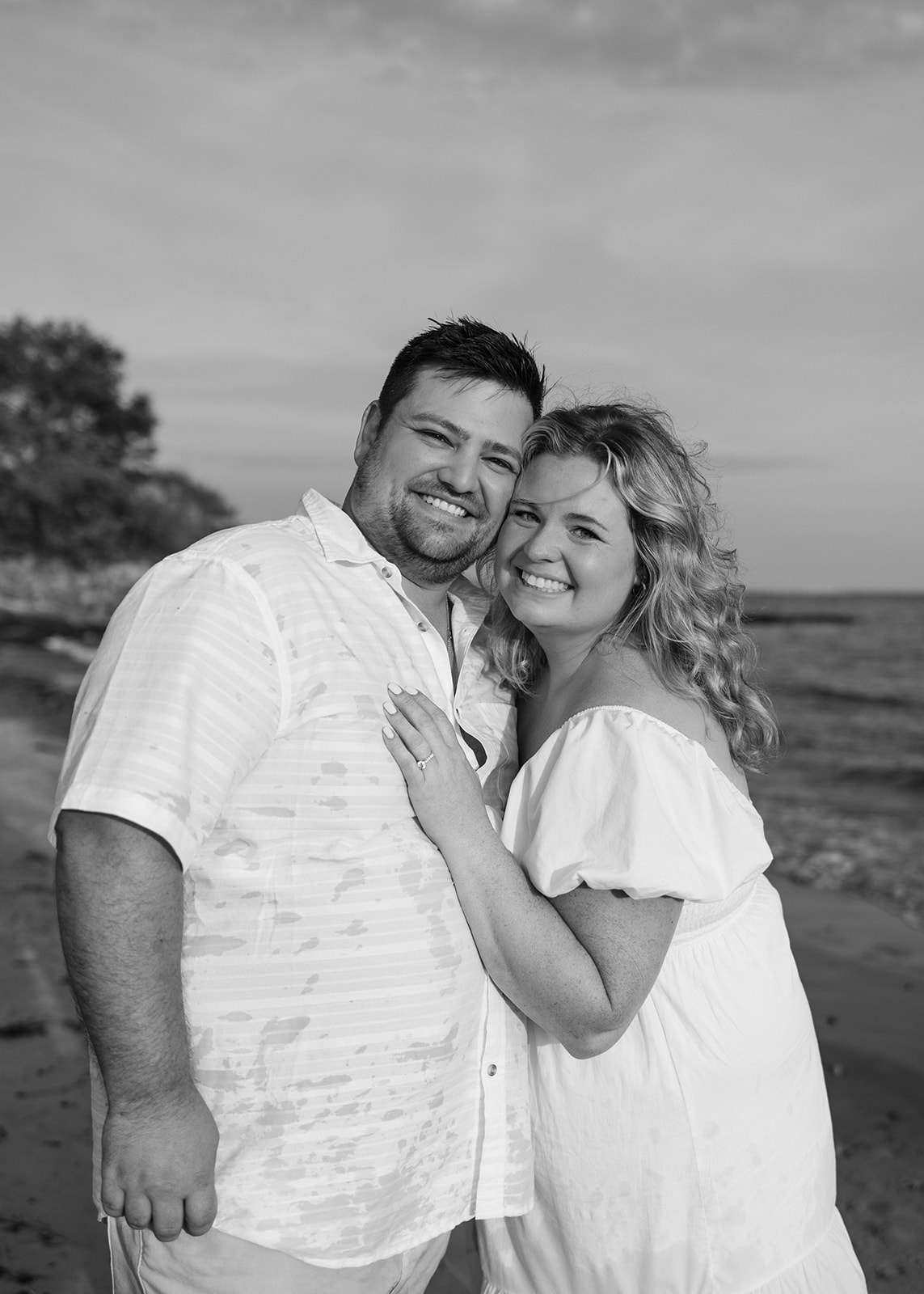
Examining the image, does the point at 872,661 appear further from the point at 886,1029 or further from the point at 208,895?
the point at 208,895

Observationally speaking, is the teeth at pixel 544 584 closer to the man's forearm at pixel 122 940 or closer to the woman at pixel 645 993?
the woman at pixel 645 993

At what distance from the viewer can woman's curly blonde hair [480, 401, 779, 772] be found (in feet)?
8.87

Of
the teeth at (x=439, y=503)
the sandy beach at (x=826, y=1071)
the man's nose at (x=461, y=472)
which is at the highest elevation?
the man's nose at (x=461, y=472)

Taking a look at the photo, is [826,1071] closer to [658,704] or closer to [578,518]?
[658,704]

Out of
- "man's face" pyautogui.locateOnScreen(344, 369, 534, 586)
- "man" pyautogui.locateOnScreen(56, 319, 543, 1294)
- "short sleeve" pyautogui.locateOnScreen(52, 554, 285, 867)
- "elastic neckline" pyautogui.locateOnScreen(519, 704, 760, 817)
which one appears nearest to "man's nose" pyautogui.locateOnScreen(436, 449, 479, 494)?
"man's face" pyautogui.locateOnScreen(344, 369, 534, 586)

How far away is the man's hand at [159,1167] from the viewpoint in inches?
75.9

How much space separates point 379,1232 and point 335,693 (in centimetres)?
114

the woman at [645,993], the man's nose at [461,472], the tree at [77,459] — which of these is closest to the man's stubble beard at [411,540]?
the man's nose at [461,472]

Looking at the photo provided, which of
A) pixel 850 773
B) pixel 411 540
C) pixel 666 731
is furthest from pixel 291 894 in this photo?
pixel 850 773

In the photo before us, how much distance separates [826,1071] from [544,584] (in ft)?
9.95

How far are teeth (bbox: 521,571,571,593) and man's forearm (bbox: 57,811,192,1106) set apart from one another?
1290 mm

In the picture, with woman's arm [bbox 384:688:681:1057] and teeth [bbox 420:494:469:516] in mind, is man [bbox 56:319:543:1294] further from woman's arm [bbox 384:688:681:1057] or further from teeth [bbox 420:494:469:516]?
teeth [bbox 420:494:469:516]

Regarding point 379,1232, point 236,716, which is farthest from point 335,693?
point 379,1232

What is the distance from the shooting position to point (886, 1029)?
16.3 feet
